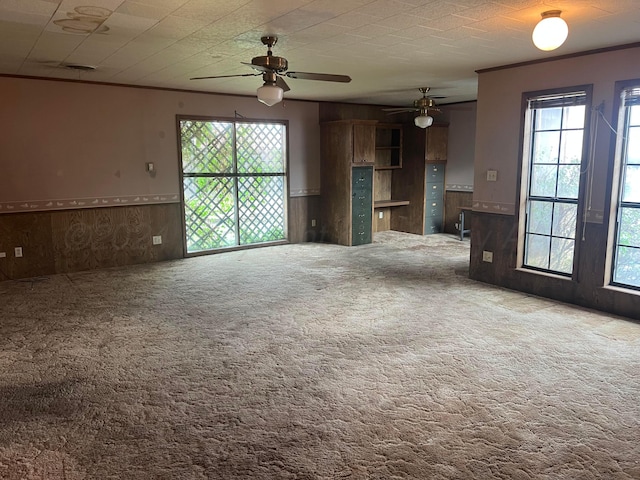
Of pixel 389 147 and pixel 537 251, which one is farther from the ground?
pixel 389 147

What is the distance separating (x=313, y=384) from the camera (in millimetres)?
2805

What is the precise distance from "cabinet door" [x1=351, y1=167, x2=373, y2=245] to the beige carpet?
2.49m

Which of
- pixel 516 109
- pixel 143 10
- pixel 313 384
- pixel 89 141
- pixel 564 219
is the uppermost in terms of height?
pixel 143 10

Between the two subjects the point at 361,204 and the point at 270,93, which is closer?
the point at 270,93

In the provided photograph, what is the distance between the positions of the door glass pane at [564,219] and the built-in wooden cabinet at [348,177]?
10.8ft

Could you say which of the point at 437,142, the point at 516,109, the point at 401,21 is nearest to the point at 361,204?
the point at 437,142

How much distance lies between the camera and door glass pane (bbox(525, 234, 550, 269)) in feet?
15.1

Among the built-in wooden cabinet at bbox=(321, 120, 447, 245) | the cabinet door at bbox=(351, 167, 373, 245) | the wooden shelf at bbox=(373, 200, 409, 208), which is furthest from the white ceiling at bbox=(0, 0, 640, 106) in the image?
the wooden shelf at bbox=(373, 200, 409, 208)

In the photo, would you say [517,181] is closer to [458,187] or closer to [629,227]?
[629,227]

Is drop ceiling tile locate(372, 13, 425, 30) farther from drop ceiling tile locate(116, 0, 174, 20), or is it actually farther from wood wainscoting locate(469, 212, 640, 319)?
wood wainscoting locate(469, 212, 640, 319)

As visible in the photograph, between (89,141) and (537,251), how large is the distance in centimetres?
529

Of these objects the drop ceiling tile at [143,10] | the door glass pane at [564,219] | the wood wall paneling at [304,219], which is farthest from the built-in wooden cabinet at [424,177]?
the drop ceiling tile at [143,10]

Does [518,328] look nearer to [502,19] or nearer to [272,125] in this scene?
[502,19]

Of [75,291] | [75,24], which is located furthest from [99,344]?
[75,24]
